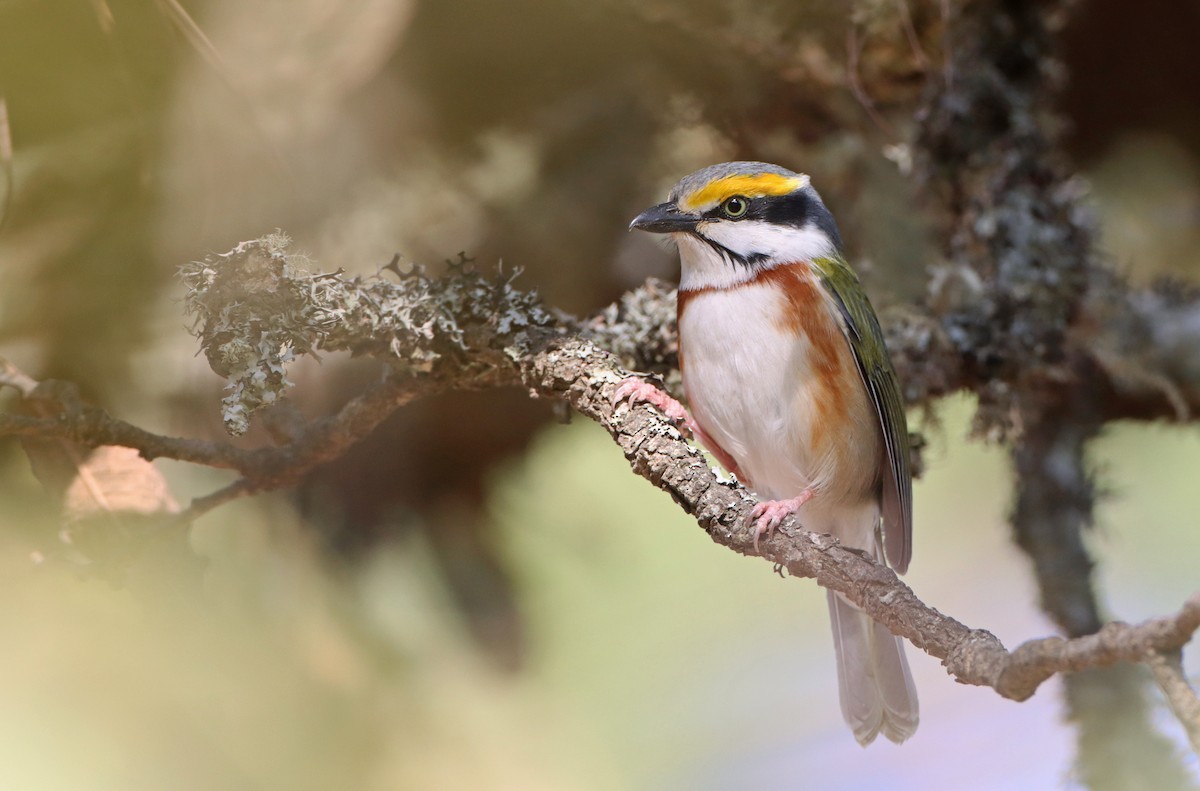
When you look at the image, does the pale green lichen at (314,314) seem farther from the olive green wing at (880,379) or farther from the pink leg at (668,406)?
the olive green wing at (880,379)

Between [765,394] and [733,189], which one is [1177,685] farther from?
[733,189]

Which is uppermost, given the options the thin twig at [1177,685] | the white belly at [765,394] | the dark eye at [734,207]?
the dark eye at [734,207]

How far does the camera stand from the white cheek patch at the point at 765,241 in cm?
110

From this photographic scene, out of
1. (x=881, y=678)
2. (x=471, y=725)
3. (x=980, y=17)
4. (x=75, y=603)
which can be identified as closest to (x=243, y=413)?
(x=75, y=603)

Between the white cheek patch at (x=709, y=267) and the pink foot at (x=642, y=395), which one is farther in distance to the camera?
the white cheek patch at (x=709, y=267)

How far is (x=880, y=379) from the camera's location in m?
1.09

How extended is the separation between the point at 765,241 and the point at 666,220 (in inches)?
5.1

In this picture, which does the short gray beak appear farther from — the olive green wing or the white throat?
the olive green wing

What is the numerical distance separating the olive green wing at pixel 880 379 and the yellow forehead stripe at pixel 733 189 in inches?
3.8

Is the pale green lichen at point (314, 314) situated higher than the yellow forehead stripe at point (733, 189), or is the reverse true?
the yellow forehead stripe at point (733, 189)

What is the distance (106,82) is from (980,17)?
3.74 feet

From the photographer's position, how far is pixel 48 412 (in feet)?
2.80

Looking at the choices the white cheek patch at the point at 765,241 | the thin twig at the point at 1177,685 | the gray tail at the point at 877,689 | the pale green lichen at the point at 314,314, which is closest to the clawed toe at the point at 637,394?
the pale green lichen at the point at 314,314

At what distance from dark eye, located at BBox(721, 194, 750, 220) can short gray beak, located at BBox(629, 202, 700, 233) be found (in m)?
0.04
